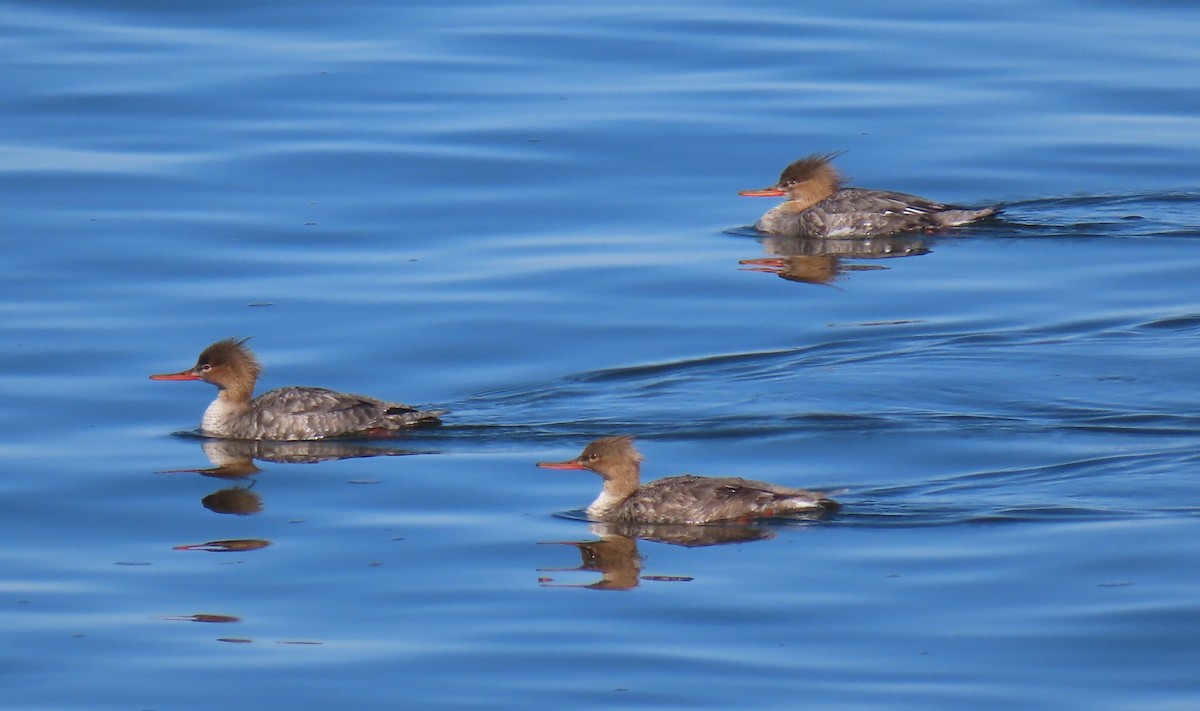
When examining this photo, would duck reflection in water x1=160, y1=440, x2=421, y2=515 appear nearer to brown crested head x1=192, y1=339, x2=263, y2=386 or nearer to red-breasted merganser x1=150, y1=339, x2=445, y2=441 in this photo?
red-breasted merganser x1=150, y1=339, x2=445, y2=441

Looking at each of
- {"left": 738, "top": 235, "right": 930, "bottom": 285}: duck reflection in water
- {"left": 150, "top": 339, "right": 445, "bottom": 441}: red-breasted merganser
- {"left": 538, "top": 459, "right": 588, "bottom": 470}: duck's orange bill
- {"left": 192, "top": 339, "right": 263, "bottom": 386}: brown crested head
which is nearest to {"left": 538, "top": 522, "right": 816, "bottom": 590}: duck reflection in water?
{"left": 538, "top": 459, "right": 588, "bottom": 470}: duck's orange bill

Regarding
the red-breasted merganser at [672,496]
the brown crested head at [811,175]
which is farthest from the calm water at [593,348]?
the brown crested head at [811,175]

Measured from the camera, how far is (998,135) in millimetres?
21203

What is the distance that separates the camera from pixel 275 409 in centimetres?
1365

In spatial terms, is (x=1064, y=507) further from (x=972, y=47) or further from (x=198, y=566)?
(x=972, y=47)

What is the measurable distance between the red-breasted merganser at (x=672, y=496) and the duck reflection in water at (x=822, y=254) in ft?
18.7

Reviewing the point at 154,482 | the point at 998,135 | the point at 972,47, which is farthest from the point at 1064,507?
the point at 972,47

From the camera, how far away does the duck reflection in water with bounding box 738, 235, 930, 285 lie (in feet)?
58.1

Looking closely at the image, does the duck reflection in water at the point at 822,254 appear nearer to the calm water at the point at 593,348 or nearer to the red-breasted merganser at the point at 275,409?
the calm water at the point at 593,348

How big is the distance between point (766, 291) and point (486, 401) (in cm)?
374

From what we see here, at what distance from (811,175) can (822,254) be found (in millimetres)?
853

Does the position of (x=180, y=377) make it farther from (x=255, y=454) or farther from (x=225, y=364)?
(x=255, y=454)

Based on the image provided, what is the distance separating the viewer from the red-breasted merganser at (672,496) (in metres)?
11.4

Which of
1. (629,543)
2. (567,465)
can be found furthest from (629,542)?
(567,465)
